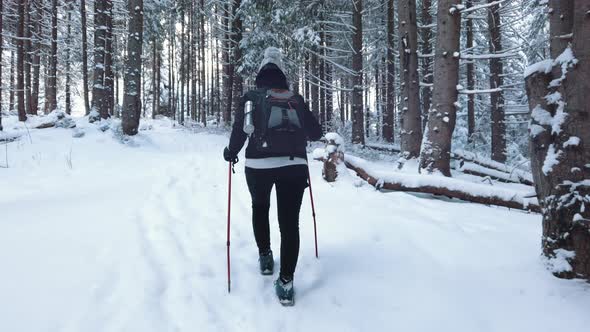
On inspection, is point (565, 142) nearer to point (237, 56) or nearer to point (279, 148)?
point (279, 148)

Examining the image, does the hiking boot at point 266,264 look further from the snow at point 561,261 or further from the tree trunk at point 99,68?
the tree trunk at point 99,68

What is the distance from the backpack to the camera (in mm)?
3234

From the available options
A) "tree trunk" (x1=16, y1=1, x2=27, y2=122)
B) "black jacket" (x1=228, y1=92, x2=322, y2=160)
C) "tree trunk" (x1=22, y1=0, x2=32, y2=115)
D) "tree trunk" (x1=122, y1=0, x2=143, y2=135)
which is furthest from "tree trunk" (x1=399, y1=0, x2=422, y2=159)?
"tree trunk" (x1=22, y1=0, x2=32, y2=115)

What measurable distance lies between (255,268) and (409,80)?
8492mm

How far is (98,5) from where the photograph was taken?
1584 cm

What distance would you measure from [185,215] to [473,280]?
3844 mm

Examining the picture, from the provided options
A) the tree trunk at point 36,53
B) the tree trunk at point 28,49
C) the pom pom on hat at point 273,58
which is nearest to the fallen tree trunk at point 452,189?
the pom pom on hat at point 273,58

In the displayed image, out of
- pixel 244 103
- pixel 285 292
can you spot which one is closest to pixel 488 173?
pixel 285 292

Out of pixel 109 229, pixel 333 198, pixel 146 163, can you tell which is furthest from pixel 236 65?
pixel 109 229

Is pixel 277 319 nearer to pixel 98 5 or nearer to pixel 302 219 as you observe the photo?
pixel 302 219

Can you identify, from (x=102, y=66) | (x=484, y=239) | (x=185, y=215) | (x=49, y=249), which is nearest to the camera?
(x=49, y=249)

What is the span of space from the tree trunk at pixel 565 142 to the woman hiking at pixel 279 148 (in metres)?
2.08

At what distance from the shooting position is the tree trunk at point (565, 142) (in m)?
3.05

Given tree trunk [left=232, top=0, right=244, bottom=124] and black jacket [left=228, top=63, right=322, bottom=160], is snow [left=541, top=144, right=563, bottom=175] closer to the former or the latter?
black jacket [left=228, top=63, right=322, bottom=160]
